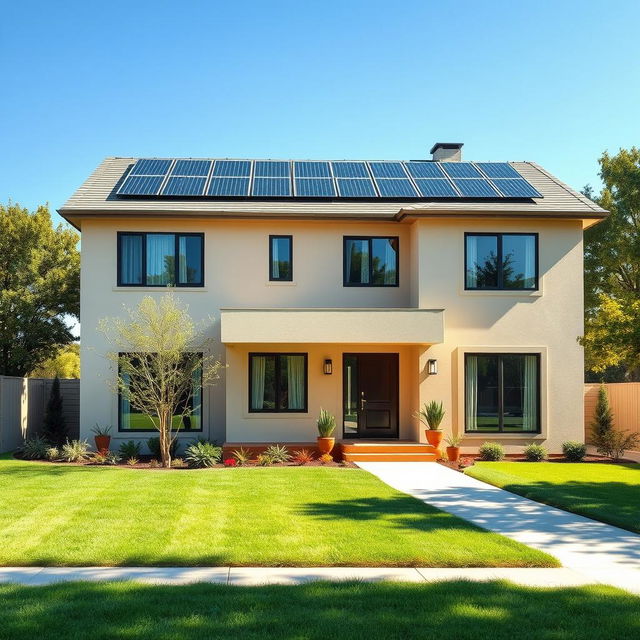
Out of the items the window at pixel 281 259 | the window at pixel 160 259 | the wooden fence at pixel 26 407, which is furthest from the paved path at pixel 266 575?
the wooden fence at pixel 26 407

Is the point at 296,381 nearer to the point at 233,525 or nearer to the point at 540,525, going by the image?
the point at 233,525

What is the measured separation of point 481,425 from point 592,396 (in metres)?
4.51

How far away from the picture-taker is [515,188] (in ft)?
63.1

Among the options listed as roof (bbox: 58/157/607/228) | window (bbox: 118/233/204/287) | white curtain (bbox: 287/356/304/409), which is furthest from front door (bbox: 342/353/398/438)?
window (bbox: 118/233/204/287)

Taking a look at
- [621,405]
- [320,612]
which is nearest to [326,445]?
[621,405]

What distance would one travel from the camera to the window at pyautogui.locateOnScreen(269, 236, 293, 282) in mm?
18562

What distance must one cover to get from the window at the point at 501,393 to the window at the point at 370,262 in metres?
3.22

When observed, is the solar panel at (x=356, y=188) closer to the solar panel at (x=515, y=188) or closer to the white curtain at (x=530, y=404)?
the solar panel at (x=515, y=188)

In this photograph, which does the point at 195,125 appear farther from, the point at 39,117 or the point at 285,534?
the point at 285,534

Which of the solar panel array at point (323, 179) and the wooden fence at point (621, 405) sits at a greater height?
the solar panel array at point (323, 179)

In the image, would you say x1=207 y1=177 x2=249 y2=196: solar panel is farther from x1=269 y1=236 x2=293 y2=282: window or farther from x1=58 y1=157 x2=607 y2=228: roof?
x1=269 y1=236 x2=293 y2=282: window

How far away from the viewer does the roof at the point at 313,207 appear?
57.6 ft

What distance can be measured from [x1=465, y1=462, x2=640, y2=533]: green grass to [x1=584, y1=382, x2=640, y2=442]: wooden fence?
304 cm

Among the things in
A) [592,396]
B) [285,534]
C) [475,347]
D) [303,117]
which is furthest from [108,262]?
[592,396]
